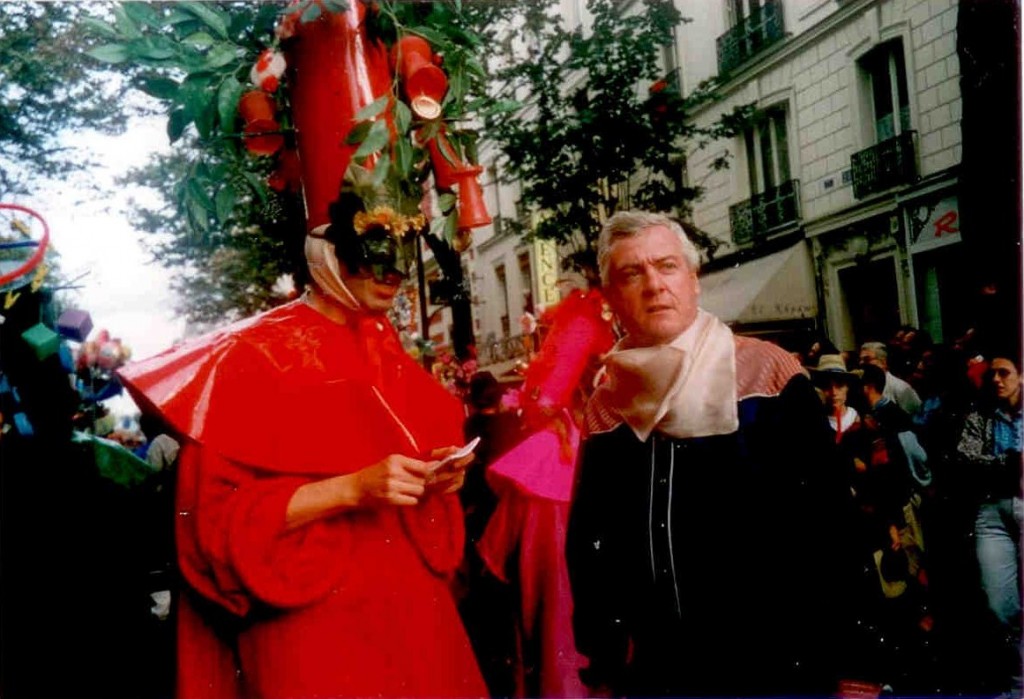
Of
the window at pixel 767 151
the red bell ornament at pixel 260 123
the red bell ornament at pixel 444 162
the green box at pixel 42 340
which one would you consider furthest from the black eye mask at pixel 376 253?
A: the window at pixel 767 151

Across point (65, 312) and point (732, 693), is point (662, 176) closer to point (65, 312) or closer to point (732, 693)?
point (732, 693)

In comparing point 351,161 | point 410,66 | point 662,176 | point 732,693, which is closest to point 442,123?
point 410,66

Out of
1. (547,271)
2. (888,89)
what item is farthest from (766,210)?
(547,271)

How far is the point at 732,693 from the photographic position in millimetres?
1847

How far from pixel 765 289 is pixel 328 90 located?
137cm

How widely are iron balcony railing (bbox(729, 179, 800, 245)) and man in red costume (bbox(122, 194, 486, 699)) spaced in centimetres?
114

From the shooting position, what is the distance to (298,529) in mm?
1827

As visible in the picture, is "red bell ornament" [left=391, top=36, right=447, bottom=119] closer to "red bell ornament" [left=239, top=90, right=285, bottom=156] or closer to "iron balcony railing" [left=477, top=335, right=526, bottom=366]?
"red bell ornament" [left=239, top=90, right=285, bottom=156]

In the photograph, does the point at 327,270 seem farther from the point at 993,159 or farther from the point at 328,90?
the point at 993,159

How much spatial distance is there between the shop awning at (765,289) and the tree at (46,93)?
1.69m

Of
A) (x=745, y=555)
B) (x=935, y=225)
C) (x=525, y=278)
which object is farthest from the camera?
(x=525, y=278)

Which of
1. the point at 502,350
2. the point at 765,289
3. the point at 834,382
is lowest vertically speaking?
the point at 834,382

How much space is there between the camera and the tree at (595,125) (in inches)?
100

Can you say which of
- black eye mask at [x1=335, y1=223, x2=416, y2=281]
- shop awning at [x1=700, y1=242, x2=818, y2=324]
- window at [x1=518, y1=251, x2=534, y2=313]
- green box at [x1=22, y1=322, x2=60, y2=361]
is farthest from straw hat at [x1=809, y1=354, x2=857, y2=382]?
green box at [x1=22, y1=322, x2=60, y2=361]
